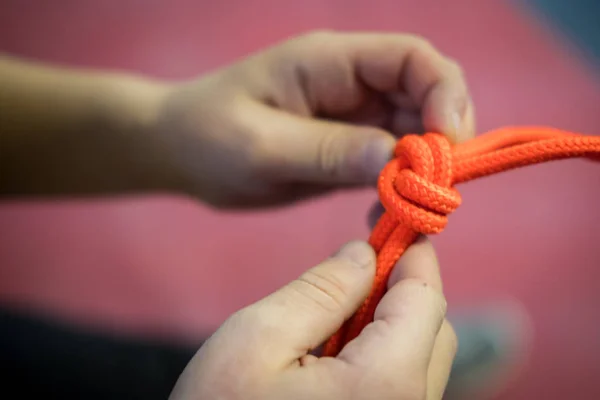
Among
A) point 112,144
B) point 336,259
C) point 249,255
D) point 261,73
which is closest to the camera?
point 336,259

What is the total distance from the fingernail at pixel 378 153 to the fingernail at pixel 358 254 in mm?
104

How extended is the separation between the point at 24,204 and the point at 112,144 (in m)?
0.30

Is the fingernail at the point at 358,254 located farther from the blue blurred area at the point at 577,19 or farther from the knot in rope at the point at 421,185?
the blue blurred area at the point at 577,19

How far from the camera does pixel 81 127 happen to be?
709 millimetres

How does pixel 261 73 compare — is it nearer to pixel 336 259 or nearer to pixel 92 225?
pixel 336 259

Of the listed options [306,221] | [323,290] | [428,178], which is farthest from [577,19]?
[323,290]

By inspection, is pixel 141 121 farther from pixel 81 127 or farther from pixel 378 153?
pixel 378 153

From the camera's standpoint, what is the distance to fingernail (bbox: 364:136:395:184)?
49 cm

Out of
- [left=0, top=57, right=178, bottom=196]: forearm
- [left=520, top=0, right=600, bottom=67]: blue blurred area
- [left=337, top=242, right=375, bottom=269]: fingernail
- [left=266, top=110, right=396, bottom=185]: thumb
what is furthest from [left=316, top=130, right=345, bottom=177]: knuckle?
[left=520, top=0, right=600, bottom=67]: blue blurred area

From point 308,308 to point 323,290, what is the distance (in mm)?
21

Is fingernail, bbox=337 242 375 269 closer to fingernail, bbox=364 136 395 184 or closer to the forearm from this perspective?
fingernail, bbox=364 136 395 184

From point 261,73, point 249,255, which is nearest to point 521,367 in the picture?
point 249,255

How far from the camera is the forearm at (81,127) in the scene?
684 mm

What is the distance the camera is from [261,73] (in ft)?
1.90
